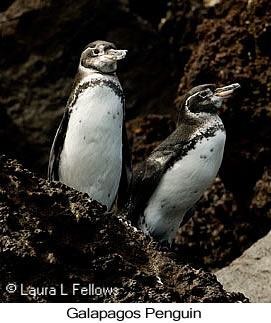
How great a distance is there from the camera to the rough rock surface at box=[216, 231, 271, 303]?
7711 mm

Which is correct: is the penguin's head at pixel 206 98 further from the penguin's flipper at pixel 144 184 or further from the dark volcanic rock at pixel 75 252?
the dark volcanic rock at pixel 75 252

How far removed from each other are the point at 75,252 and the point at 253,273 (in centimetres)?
358

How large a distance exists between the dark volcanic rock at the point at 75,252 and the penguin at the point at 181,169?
66.5 inches

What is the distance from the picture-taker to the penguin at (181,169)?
22.3 ft

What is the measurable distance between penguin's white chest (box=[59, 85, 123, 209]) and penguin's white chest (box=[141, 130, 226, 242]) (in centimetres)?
39

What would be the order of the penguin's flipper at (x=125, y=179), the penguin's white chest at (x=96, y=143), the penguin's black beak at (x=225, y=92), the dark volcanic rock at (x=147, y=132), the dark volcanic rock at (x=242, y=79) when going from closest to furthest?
1. the penguin's white chest at (x=96, y=143)
2. the penguin's black beak at (x=225, y=92)
3. the penguin's flipper at (x=125, y=179)
4. the dark volcanic rock at (x=242, y=79)
5. the dark volcanic rock at (x=147, y=132)

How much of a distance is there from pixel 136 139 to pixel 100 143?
3.11m

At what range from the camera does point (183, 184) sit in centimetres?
681

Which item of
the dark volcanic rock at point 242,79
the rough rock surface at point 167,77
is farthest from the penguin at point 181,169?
the dark volcanic rock at point 242,79
